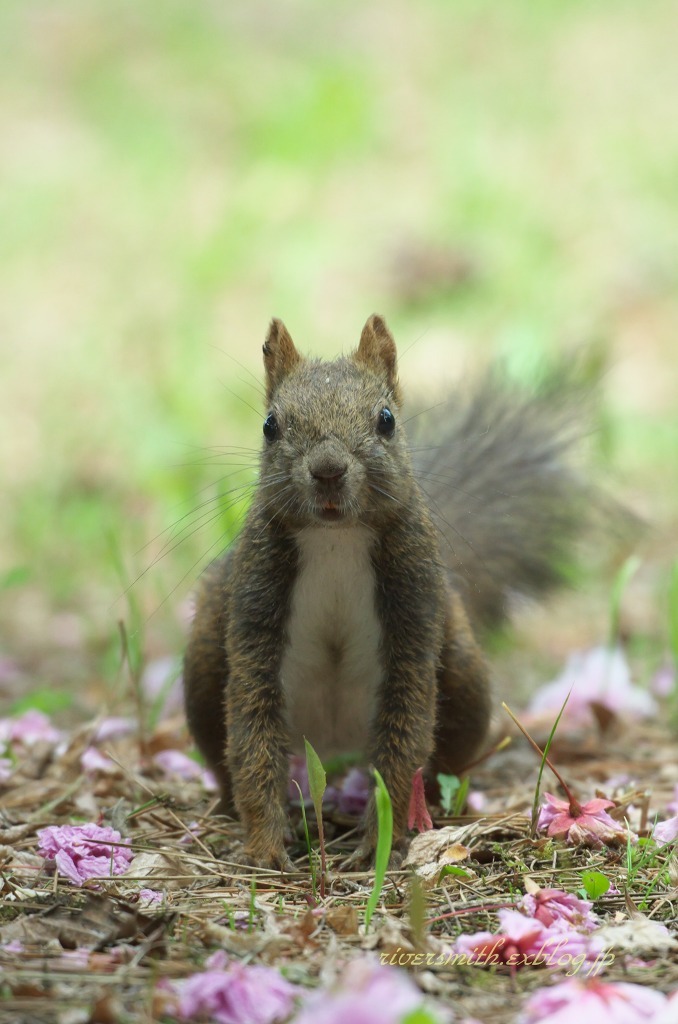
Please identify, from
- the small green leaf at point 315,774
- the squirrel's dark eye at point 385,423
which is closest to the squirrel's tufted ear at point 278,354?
the squirrel's dark eye at point 385,423

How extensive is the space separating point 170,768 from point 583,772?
133 cm

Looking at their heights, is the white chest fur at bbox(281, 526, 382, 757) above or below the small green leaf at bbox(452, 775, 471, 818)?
above

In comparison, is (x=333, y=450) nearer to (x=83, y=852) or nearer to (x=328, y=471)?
(x=328, y=471)

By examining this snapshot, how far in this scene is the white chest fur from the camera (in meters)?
3.14

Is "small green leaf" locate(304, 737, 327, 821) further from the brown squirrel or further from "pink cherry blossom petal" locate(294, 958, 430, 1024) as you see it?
"pink cherry blossom petal" locate(294, 958, 430, 1024)

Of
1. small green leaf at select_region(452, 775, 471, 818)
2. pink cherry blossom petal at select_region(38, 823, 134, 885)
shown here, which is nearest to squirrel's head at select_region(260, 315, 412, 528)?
small green leaf at select_region(452, 775, 471, 818)

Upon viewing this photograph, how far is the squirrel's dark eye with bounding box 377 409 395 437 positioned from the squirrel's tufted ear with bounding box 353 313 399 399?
0.27 metres

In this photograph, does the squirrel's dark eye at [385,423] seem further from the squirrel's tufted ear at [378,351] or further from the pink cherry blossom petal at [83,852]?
the pink cherry blossom petal at [83,852]

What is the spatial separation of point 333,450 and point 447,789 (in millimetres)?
1077

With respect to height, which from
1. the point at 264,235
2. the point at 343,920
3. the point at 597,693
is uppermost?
the point at 264,235

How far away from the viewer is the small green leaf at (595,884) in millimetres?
2723

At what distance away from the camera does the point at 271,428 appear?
122 inches

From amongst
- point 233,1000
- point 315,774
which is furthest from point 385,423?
point 233,1000

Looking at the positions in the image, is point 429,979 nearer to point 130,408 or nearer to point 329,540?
point 329,540
